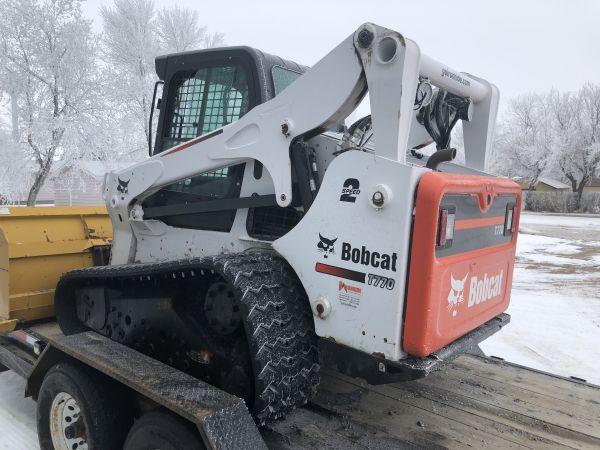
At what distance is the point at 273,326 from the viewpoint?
7.72 ft

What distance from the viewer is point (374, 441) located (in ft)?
8.17

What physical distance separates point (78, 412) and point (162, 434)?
0.88 meters

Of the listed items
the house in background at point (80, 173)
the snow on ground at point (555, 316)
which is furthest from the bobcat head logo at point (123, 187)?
the house in background at point (80, 173)

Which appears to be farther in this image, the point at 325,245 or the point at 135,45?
the point at 135,45

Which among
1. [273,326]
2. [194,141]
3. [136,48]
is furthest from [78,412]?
[136,48]

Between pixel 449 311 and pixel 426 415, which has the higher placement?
pixel 449 311

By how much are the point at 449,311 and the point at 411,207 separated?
1.94 feet

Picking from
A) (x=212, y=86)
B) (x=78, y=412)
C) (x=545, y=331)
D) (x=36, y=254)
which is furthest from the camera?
(x=545, y=331)

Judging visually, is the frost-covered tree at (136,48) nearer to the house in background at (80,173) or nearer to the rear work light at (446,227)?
the house in background at (80,173)

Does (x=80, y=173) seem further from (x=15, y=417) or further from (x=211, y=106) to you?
(x=211, y=106)

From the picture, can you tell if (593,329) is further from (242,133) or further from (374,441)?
(242,133)

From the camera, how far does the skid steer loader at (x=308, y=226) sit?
217 cm

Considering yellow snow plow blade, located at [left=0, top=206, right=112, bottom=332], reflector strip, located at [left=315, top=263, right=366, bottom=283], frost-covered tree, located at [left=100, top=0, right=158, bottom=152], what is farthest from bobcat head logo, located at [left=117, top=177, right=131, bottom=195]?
frost-covered tree, located at [left=100, top=0, right=158, bottom=152]

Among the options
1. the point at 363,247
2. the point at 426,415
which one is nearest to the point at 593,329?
the point at 426,415
